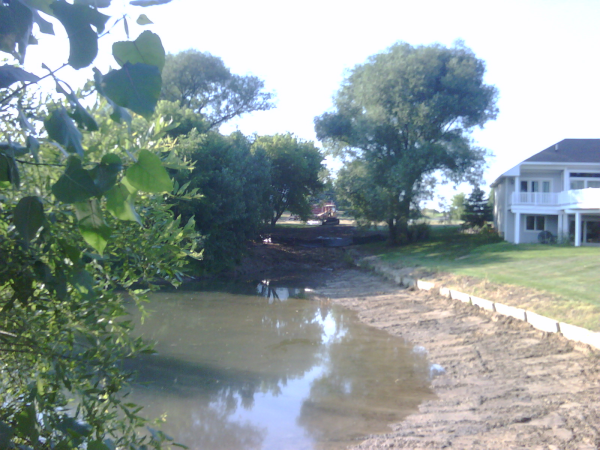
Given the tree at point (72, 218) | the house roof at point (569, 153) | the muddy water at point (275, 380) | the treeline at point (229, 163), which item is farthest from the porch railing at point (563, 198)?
the tree at point (72, 218)

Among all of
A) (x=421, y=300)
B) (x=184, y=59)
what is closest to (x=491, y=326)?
(x=421, y=300)

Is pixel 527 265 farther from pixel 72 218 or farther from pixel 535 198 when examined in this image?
pixel 72 218

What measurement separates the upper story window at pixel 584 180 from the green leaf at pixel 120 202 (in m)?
31.9

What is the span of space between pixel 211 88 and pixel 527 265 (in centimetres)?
2612

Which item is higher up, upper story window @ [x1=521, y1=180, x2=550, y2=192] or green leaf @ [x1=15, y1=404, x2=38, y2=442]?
upper story window @ [x1=521, y1=180, x2=550, y2=192]

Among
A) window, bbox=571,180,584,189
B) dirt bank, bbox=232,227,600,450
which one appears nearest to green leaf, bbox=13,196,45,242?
dirt bank, bbox=232,227,600,450

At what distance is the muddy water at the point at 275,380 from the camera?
23.5ft

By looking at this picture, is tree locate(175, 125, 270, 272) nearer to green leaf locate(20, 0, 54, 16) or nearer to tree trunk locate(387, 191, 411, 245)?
tree trunk locate(387, 191, 411, 245)

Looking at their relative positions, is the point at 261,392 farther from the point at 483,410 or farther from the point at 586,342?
the point at 586,342

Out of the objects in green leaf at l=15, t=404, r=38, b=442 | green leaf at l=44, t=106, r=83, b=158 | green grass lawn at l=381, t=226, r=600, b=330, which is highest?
green leaf at l=44, t=106, r=83, b=158

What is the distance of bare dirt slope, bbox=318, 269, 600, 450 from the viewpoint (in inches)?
247

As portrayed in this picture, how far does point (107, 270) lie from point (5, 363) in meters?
0.65

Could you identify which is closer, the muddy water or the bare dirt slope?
the bare dirt slope

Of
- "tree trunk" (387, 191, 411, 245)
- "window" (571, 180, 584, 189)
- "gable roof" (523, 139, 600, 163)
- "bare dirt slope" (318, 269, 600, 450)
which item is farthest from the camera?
"window" (571, 180, 584, 189)
